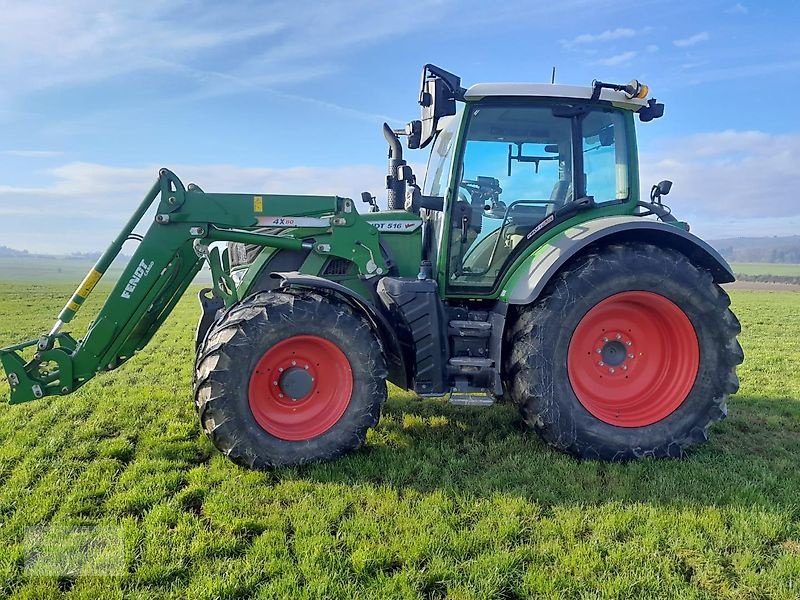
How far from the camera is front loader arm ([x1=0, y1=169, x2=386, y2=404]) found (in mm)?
4398

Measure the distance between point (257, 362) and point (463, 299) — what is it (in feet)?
6.23

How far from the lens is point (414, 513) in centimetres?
355

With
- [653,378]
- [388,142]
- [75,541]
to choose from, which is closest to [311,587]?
[75,541]

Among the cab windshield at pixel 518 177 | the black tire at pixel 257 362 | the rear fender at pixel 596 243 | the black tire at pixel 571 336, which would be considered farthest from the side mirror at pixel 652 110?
the black tire at pixel 257 362

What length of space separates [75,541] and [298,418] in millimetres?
1652

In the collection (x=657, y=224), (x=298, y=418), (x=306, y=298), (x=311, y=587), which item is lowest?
(x=311, y=587)

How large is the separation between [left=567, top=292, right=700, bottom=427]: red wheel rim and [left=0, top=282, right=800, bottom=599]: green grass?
53cm

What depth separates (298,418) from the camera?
14.5ft

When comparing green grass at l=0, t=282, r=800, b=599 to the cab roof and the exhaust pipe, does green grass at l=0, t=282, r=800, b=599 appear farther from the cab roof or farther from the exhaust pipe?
the cab roof

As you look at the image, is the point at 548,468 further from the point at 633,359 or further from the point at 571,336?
the point at 633,359

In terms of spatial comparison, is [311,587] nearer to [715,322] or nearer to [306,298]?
[306,298]

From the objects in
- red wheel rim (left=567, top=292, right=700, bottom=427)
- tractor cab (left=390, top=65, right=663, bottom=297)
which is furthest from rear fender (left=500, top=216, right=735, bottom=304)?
red wheel rim (left=567, top=292, right=700, bottom=427)

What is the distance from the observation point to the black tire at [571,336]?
438 centimetres

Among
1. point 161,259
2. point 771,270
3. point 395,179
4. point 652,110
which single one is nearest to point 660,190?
point 652,110
